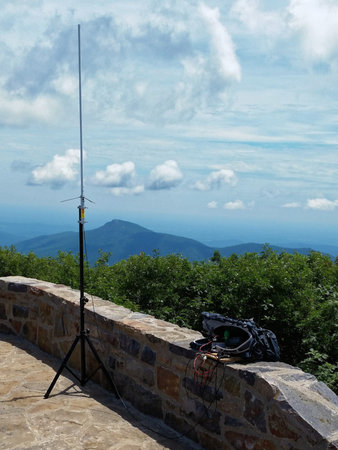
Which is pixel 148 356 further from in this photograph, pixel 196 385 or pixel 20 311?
pixel 20 311

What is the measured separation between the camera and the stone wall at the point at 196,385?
125 inches

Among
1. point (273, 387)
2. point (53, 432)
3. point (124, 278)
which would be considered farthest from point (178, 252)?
point (273, 387)

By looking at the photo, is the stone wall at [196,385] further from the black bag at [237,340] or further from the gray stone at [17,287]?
the gray stone at [17,287]

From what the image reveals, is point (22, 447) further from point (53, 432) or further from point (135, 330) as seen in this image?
point (135, 330)

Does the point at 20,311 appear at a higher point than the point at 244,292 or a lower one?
lower

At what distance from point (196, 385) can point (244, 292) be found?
259cm

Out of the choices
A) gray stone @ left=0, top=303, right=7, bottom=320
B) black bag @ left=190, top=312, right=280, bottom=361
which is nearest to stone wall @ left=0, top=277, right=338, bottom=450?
black bag @ left=190, top=312, right=280, bottom=361

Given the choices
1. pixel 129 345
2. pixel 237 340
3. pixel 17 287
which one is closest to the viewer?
pixel 237 340

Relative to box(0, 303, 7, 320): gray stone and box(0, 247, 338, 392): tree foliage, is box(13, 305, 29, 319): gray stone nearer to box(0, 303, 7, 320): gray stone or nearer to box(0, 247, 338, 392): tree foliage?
box(0, 303, 7, 320): gray stone

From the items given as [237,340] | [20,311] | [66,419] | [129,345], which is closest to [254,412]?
[237,340]

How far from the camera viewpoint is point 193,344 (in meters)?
4.09

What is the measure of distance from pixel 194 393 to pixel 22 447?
1389 mm

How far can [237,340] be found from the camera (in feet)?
12.9

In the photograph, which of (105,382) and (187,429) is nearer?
(187,429)
